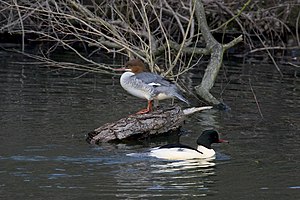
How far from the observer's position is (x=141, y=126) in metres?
12.7

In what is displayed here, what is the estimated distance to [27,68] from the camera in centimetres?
2044

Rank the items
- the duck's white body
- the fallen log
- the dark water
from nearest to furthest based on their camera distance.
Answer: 1. the dark water
2. the duck's white body
3. the fallen log

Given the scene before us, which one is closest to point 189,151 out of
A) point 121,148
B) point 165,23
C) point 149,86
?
point 121,148

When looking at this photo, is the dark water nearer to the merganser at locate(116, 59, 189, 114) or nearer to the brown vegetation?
the merganser at locate(116, 59, 189, 114)

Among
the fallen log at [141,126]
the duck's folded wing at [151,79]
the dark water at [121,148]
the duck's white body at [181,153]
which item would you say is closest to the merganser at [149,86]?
the duck's folded wing at [151,79]

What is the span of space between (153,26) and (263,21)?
366cm

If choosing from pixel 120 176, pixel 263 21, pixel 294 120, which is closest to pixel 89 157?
pixel 120 176

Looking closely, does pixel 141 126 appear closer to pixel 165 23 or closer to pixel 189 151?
pixel 189 151

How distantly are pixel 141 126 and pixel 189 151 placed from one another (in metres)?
1.59

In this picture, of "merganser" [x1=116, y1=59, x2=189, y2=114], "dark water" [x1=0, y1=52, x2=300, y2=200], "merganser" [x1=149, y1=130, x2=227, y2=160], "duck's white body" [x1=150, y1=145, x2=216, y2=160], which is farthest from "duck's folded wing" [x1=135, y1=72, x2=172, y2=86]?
"duck's white body" [x1=150, y1=145, x2=216, y2=160]

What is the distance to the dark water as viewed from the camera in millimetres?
9461

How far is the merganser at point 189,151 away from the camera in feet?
36.8

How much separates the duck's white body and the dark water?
0.60 ft

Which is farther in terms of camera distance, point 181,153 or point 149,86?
point 149,86
